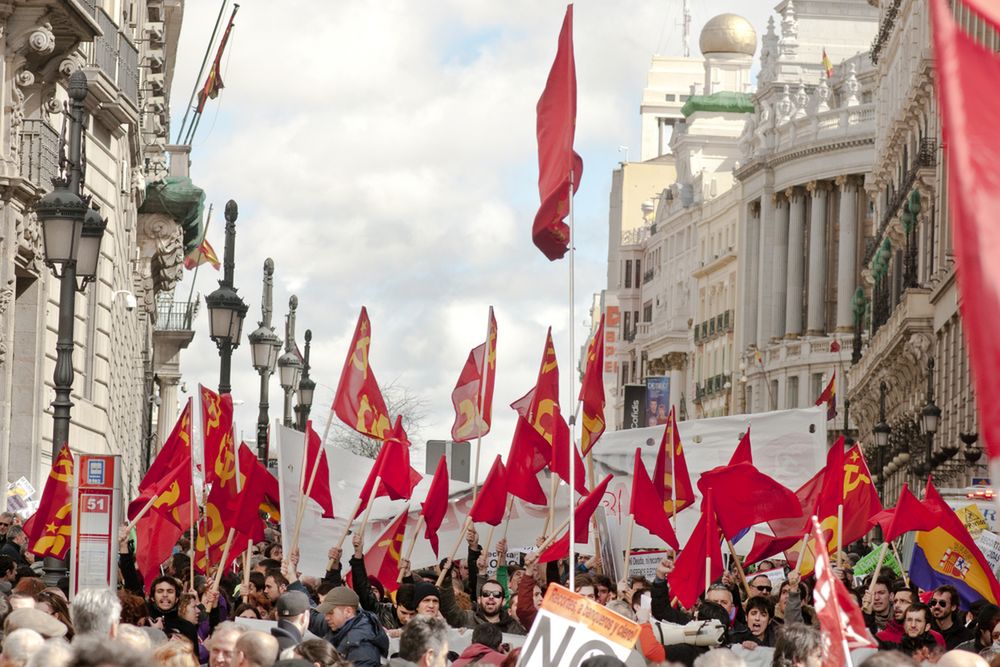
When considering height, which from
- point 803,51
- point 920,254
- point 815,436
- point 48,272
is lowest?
point 815,436

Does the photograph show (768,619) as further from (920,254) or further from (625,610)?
(920,254)

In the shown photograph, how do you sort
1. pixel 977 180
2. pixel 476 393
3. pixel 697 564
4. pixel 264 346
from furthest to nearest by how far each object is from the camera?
pixel 264 346
pixel 476 393
pixel 697 564
pixel 977 180

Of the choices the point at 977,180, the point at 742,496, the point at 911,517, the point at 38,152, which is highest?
the point at 38,152

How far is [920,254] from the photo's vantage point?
56312 mm

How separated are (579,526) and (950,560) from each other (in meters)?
2.84

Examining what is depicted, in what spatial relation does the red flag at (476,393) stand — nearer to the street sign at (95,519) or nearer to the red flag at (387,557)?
the red flag at (387,557)

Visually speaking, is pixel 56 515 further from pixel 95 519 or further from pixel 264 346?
pixel 264 346

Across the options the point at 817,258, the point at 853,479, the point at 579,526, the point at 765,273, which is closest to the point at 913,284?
the point at 853,479

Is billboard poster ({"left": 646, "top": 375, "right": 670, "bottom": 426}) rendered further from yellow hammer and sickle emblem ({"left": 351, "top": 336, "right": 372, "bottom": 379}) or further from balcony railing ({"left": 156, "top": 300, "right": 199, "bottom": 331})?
yellow hammer and sickle emblem ({"left": 351, "top": 336, "right": 372, "bottom": 379})

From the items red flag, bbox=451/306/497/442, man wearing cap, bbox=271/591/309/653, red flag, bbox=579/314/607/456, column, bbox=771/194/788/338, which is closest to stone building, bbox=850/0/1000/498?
red flag, bbox=579/314/607/456

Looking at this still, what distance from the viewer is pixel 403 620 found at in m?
13.5

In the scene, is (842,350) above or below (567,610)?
above

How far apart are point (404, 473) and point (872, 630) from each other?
4.54 meters

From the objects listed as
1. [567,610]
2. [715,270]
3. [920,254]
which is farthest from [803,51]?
[567,610]
